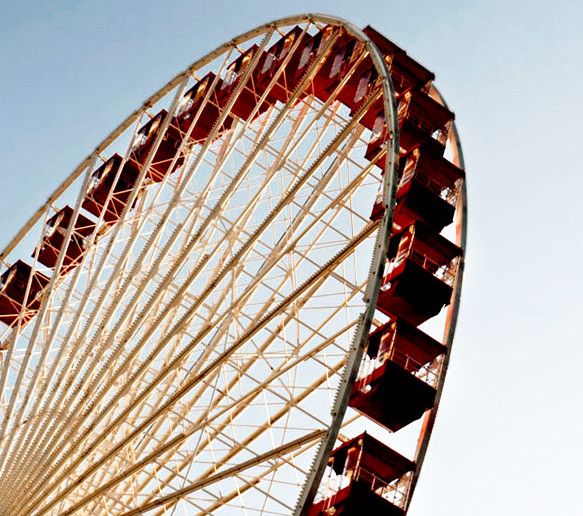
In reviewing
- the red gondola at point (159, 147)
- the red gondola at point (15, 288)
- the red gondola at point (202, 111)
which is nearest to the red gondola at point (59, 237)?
the red gondola at point (15, 288)

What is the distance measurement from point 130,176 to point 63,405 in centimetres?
813

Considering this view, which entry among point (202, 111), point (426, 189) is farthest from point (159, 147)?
point (426, 189)

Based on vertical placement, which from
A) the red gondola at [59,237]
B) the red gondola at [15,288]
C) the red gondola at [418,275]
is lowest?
the red gondola at [418,275]

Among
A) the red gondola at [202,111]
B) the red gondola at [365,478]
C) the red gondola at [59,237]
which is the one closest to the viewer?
the red gondola at [365,478]

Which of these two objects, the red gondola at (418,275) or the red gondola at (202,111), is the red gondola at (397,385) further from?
the red gondola at (202,111)

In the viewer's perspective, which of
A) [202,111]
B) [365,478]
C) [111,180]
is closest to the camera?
[365,478]

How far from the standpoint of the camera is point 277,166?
826 inches

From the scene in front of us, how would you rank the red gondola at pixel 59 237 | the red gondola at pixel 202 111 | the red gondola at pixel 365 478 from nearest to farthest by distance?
the red gondola at pixel 365 478
the red gondola at pixel 202 111
the red gondola at pixel 59 237

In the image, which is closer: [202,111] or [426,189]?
[426,189]

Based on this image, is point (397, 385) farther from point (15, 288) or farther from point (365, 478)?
point (15, 288)

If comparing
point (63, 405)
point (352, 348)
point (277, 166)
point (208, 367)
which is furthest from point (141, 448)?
point (352, 348)

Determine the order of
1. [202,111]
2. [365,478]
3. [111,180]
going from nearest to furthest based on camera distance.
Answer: [365,478]
[202,111]
[111,180]

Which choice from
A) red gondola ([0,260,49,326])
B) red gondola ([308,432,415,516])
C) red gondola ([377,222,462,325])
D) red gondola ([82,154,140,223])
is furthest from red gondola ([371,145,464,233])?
red gondola ([0,260,49,326])

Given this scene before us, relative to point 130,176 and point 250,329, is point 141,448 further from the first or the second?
point 130,176
